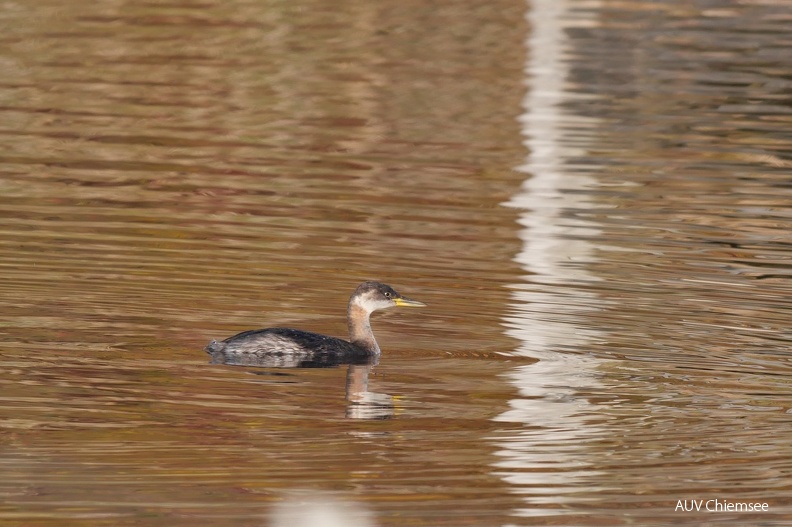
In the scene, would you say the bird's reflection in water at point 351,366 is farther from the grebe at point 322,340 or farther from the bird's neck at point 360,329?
the bird's neck at point 360,329

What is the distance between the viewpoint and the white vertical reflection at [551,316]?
30.6ft

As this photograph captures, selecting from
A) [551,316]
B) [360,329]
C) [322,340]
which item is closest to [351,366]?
[322,340]

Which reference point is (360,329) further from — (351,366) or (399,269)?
(399,269)

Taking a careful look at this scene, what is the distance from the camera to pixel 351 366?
11.8 meters

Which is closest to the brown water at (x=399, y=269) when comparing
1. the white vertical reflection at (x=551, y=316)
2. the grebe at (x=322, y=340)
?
the white vertical reflection at (x=551, y=316)

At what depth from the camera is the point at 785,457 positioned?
380 inches

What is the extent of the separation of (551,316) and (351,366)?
1995 millimetres

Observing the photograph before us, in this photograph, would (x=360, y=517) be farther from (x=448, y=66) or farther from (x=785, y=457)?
(x=448, y=66)

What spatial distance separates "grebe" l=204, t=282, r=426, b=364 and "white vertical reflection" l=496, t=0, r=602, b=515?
0.98 meters

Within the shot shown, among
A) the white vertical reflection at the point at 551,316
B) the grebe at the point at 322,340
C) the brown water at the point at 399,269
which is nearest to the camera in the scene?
the brown water at the point at 399,269

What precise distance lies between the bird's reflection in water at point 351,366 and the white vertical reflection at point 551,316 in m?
0.73

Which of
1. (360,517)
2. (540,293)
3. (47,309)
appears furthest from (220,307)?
(360,517)

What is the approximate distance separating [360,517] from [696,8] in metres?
25.3

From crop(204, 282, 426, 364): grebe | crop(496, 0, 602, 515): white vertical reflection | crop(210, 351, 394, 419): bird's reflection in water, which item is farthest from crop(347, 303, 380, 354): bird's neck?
crop(496, 0, 602, 515): white vertical reflection
